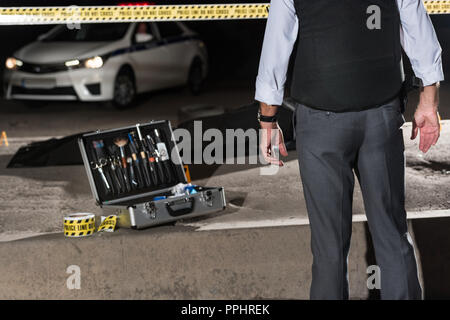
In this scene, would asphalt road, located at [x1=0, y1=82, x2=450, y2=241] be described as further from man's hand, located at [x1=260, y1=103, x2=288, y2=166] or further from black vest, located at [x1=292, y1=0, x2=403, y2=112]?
black vest, located at [x1=292, y1=0, x2=403, y2=112]

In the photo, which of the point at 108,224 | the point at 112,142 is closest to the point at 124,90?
the point at 112,142

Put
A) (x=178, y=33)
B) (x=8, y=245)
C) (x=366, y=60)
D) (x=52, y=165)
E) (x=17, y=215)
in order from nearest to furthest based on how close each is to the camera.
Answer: (x=366, y=60) → (x=8, y=245) → (x=17, y=215) → (x=52, y=165) → (x=178, y=33)

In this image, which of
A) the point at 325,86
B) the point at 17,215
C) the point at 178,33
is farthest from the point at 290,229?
the point at 178,33

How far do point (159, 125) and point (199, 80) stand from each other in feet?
26.0

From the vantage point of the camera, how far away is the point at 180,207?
5.36 meters

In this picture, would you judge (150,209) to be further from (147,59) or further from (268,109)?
(147,59)

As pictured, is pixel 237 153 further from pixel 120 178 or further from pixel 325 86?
pixel 325 86

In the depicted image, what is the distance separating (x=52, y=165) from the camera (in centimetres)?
770

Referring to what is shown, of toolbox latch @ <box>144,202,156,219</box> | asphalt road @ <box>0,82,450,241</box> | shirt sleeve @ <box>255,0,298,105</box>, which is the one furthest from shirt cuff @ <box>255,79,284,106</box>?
toolbox latch @ <box>144,202,156,219</box>

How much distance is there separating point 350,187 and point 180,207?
68.3 inches

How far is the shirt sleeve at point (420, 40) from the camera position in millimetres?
3652

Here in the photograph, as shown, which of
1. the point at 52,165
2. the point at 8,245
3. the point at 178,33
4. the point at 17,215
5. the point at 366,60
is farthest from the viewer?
the point at 178,33

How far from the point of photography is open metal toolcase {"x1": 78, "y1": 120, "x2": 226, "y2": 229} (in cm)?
577

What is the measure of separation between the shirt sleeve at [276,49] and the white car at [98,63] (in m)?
8.19
